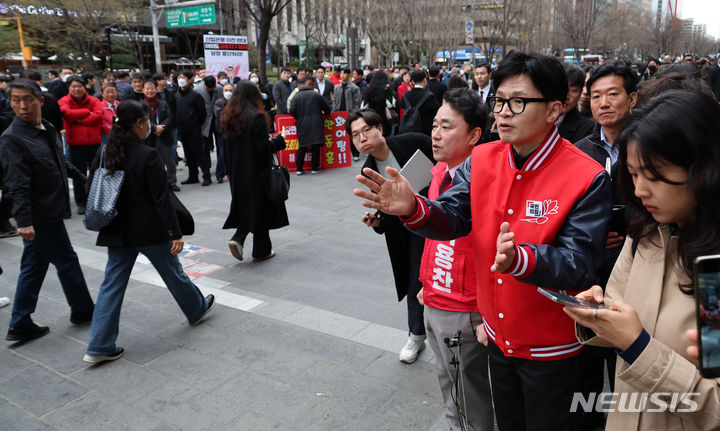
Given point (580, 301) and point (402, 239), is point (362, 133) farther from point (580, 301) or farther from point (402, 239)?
point (580, 301)

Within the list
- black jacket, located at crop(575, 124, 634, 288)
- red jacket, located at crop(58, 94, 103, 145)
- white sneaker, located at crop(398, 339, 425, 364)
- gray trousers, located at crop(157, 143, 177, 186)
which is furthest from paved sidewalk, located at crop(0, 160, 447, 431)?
gray trousers, located at crop(157, 143, 177, 186)

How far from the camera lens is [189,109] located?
9.78 meters

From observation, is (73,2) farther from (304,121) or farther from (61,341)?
(61,341)

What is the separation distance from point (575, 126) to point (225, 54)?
12137mm

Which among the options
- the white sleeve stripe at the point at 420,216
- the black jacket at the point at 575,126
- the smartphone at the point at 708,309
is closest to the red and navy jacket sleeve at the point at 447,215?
the white sleeve stripe at the point at 420,216

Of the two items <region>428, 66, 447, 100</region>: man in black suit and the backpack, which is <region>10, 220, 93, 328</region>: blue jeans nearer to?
the backpack

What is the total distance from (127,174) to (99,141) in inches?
194

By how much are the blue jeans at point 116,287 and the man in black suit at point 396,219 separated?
5.95 ft

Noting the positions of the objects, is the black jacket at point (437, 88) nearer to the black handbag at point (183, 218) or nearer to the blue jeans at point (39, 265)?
the black handbag at point (183, 218)

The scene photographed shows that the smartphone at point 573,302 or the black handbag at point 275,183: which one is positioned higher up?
the smartphone at point 573,302

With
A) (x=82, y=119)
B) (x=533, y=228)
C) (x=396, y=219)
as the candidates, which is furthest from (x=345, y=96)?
(x=533, y=228)

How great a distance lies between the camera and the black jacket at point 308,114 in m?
10.5

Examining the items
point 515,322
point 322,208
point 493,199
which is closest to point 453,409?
point 515,322

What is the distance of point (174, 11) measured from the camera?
21.2 m
